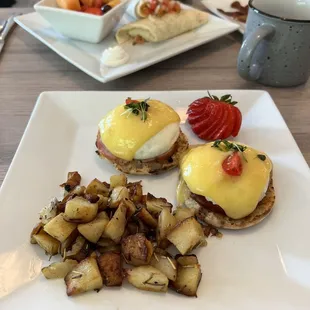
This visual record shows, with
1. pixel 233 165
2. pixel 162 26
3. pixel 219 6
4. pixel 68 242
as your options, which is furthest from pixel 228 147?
pixel 219 6

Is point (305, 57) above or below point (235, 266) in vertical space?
above

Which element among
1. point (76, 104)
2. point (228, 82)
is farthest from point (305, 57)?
point (76, 104)

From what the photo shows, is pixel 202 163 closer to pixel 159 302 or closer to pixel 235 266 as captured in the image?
pixel 235 266

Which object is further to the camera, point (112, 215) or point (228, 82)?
point (228, 82)

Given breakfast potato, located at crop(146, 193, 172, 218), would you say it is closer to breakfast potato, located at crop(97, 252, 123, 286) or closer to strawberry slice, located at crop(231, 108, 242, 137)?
breakfast potato, located at crop(97, 252, 123, 286)

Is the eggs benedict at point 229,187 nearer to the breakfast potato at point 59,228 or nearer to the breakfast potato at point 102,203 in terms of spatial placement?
the breakfast potato at point 102,203

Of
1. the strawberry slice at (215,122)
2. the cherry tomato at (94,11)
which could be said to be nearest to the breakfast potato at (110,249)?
the strawberry slice at (215,122)

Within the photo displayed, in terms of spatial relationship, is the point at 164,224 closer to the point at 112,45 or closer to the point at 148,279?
the point at 148,279
